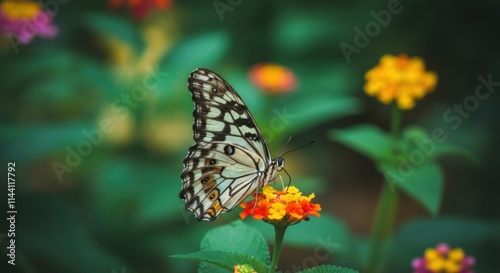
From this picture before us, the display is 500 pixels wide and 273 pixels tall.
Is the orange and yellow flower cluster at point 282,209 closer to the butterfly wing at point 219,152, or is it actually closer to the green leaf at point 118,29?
the butterfly wing at point 219,152

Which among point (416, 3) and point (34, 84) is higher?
point (416, 3)

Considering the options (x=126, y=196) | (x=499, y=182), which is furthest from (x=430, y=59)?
(x=126, y=196)

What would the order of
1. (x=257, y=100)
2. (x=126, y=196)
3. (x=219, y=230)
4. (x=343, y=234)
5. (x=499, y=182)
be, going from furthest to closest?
(x=499, y=182) → (x=257, y=100) → (x=126, y=196) → (x=343, y=234) → (x=219, y=230)

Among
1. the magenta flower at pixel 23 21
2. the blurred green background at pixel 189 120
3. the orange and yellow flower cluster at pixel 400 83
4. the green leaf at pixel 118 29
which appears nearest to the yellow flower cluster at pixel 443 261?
the blurred green background at pixel 189 120

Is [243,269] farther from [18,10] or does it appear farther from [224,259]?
[18,10]

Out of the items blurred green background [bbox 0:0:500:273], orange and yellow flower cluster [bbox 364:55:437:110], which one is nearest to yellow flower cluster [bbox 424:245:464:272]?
blurred green background [bbox 0:0:500:273]

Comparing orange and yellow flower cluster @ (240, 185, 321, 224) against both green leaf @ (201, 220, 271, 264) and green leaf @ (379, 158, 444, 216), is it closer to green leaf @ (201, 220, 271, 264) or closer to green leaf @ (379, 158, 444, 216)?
green leaf @ (201, 220, 271, 264)

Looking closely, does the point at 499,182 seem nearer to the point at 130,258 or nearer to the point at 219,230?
the point at 130,258

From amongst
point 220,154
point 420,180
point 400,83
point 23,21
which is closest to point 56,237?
→ point 220,154
